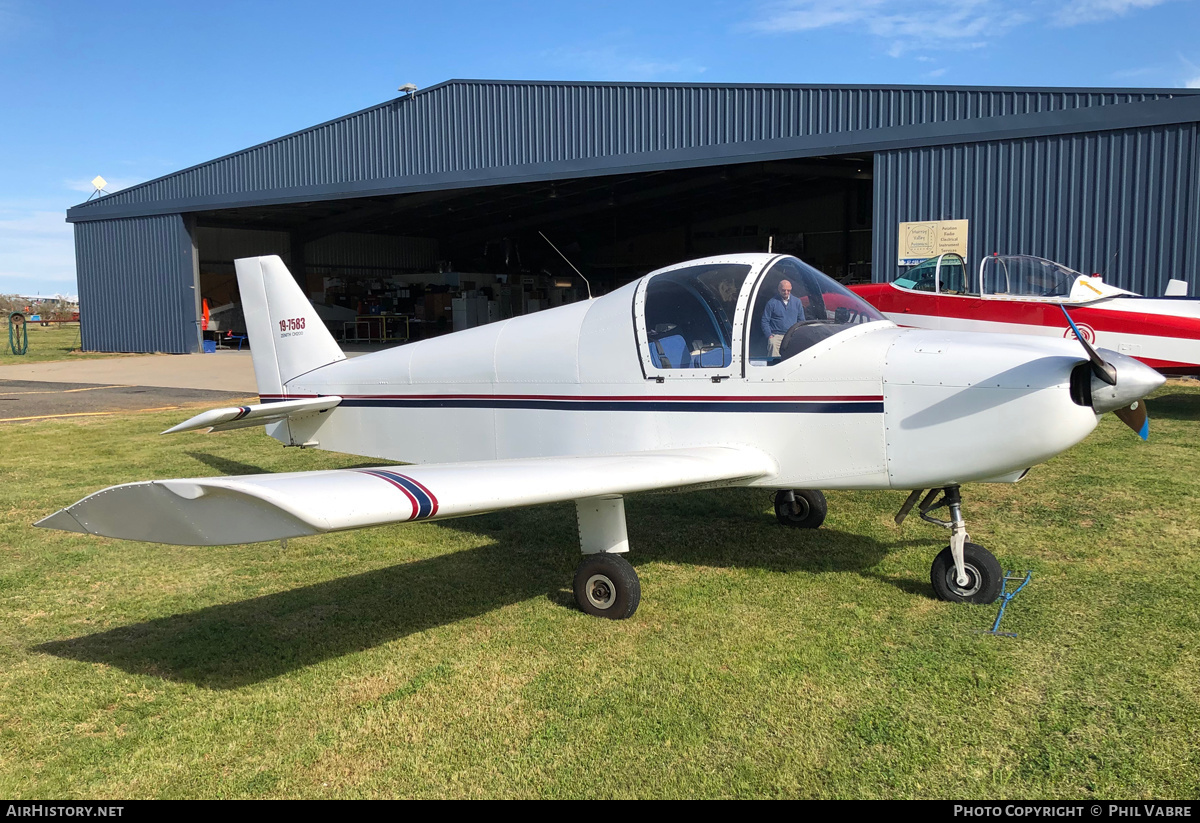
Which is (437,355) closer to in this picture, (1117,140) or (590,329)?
(590,329)

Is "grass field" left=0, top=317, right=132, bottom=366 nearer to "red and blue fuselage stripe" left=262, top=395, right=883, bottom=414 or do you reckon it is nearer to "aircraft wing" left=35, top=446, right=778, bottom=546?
"red and blue fuselage stripe" left=262, top=395, right=883, bottom=414

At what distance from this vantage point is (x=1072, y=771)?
10.1 feet

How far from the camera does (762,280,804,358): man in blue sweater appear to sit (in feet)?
16.3

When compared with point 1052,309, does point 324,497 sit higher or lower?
lower

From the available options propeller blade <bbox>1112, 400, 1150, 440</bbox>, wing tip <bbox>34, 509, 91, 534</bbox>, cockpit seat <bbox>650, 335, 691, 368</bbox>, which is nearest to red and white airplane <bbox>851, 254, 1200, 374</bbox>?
propeller blade <bbox>1112, 400, 1150, 440</bbox>

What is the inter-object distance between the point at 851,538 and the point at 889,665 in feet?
7.56

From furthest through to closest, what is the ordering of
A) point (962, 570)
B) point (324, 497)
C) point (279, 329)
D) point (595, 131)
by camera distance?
point (595, 131) → point (279, 329) → point (962, 570) → point (324, 497)

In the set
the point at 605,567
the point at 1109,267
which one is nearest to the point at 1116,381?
the point at 605,567

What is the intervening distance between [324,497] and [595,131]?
18259 millimetres

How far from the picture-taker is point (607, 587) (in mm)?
4809

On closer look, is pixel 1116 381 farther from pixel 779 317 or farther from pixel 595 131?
pixel 595 131

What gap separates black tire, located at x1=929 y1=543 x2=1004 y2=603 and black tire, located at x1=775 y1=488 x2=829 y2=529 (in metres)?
1.63

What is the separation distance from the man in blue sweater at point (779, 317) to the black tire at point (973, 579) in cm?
153

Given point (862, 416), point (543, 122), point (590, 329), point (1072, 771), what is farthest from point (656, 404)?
point (543, 122)
